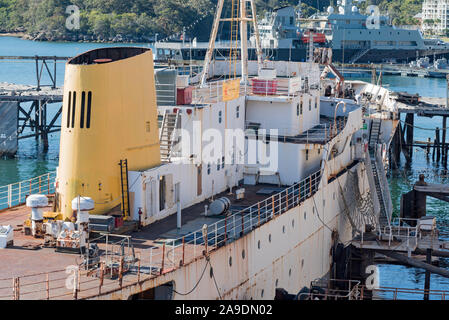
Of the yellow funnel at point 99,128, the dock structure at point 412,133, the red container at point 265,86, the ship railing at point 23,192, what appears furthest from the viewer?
the dock structure at point 412,133

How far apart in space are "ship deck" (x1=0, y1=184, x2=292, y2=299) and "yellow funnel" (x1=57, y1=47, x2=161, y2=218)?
1569 mm

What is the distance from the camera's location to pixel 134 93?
89.2 ft

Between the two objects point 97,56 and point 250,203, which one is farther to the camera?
point 250,203

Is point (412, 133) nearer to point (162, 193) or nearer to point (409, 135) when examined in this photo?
point (409, 135)

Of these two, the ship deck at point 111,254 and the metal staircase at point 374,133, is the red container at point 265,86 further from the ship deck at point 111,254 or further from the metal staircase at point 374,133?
the metal staircase at point 374,133

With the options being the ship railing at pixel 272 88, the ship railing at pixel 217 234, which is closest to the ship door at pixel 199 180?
the ship railing at pixel 217 234

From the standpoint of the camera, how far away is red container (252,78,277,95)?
3659 centimetres

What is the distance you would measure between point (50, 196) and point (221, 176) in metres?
6.35

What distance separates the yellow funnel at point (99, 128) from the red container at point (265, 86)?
9914 mm

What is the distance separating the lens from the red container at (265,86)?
120ft

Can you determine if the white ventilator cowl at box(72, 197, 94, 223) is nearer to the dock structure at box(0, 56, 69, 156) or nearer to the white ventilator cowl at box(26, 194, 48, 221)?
the white ventilator cowl at box(26, 194, 48, 221)

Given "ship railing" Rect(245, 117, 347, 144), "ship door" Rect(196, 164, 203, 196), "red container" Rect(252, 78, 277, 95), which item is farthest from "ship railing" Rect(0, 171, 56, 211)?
"red container" Rect(252, 78, 277, 95)
